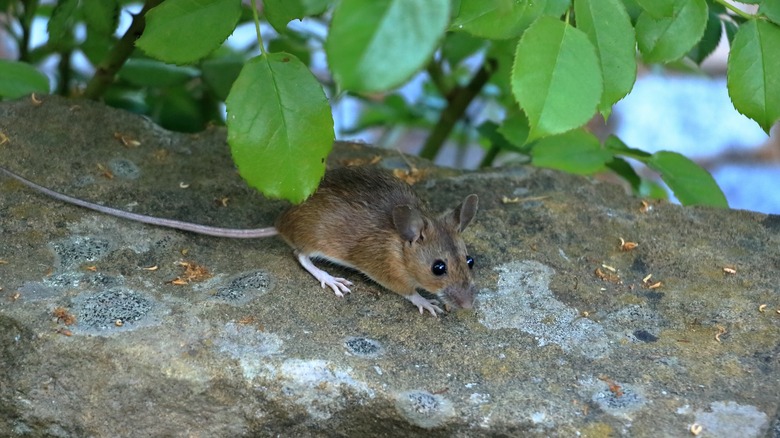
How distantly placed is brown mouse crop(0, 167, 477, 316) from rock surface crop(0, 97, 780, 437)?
0.06 meters

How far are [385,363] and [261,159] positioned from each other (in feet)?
2.57

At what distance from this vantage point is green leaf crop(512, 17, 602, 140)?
2.54m

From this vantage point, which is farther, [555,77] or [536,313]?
[536,313]

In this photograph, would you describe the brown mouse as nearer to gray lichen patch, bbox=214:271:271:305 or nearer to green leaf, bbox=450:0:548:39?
gray lichen patch, bbox=214:271:271:305

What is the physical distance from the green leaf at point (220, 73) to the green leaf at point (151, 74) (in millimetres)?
101

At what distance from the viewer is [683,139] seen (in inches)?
371

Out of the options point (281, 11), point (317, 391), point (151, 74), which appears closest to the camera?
point (317, 391)

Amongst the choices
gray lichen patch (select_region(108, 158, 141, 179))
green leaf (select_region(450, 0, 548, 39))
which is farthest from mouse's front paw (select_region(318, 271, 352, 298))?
green leaf (select_region(450, 0, 548, 39))

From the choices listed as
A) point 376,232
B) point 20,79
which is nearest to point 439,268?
point 376,232

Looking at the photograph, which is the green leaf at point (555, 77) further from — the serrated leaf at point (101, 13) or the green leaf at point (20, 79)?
the green leaf at point (20, 79)

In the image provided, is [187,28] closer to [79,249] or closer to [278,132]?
[278,132]

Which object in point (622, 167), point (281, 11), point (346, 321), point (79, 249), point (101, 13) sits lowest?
point (79, 249)

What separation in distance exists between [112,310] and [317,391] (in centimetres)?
77

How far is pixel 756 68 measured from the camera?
308 centimetres
